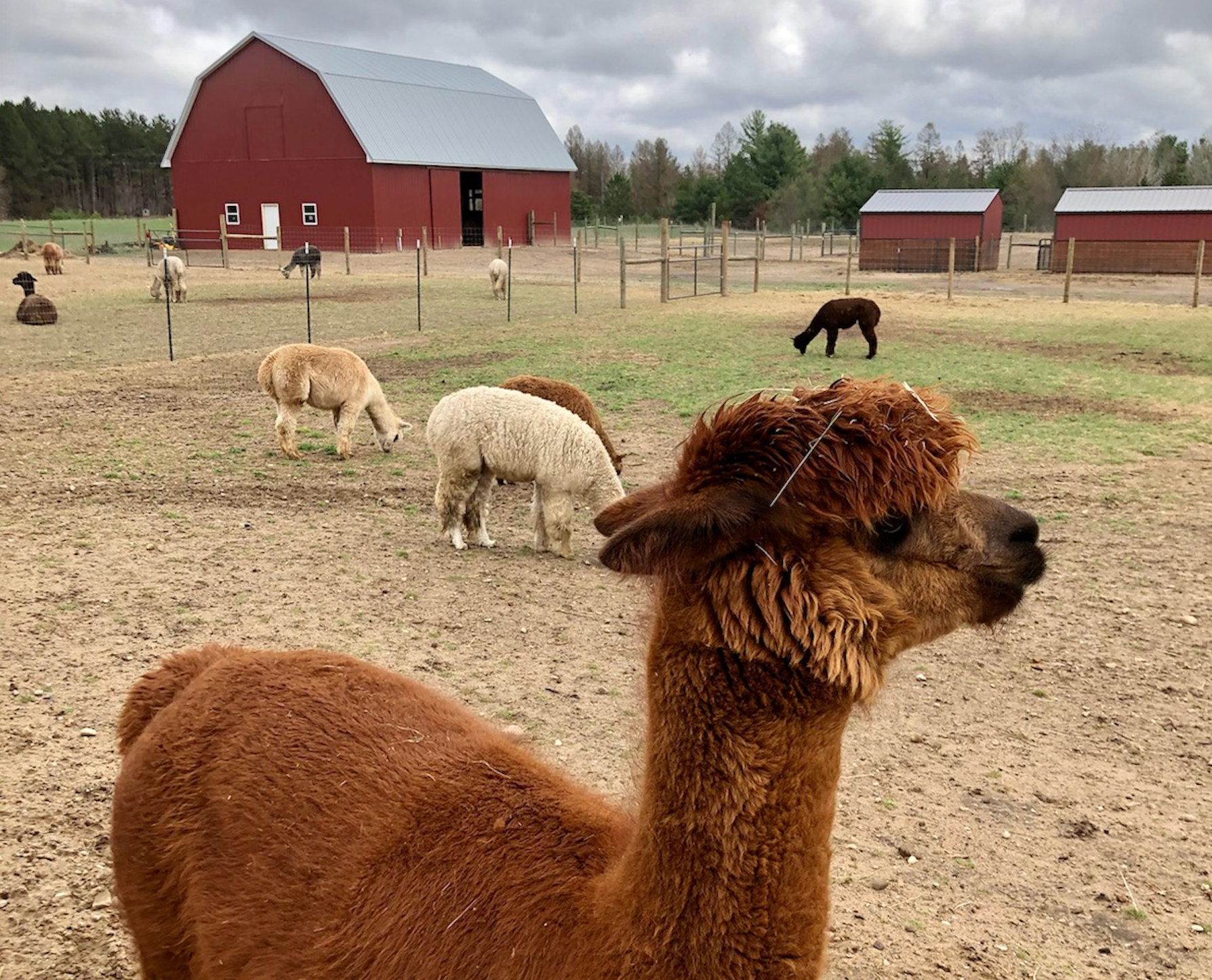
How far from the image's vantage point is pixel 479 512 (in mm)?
7617

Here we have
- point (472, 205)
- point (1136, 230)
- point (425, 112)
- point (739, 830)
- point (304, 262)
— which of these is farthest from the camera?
point (472, 205)

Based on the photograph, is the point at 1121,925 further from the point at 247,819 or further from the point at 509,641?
the point at 509,641

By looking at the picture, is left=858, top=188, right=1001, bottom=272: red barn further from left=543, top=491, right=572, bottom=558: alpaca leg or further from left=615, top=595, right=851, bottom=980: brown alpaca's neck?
left=615, top=595, right=851, bottom=980: brown alpaca's neck

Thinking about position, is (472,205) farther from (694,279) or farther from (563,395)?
(563,395)

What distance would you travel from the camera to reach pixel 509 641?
226 inches

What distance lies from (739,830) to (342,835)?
806 millimetres

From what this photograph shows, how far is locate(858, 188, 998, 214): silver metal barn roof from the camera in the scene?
43.9 m

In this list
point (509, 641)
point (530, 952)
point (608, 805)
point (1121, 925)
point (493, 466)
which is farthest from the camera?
point (493, 466)

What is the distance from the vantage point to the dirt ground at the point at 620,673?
10.9 feet

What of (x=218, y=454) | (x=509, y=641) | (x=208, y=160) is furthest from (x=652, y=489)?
(x=208, y=160)

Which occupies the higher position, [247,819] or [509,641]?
[247,819]

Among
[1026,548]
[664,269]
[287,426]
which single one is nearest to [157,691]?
[1026,548]

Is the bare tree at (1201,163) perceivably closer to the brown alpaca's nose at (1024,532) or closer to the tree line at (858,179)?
the tree line at (858,179)

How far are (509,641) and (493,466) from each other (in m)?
2.13
